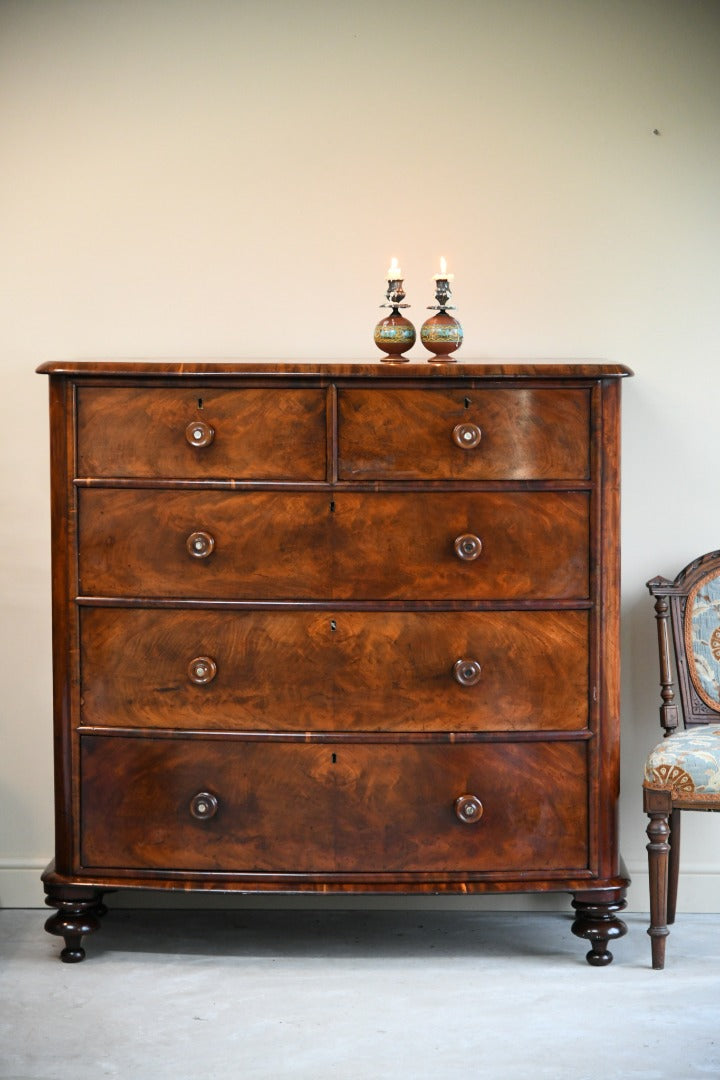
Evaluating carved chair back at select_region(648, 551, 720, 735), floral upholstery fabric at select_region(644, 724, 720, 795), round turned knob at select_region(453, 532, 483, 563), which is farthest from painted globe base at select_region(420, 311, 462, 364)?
floral upholstery fabric at select_region(644, 724, 720, 795)

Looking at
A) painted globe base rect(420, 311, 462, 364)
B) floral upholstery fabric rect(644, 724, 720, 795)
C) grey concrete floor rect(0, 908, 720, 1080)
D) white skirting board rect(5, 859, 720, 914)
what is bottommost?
grey concrete floor rect(0, 908, 720, 1080)

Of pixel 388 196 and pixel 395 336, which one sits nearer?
pixel 395 336

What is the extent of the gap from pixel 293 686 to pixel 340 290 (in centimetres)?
115

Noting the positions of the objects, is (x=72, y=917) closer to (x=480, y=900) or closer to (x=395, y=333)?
(x=480, y=900)

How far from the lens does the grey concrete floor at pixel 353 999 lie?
104 inches

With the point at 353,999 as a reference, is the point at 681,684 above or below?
above

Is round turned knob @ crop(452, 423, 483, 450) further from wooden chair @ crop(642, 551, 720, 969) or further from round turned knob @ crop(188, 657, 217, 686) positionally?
round turned knob @ crop(188, 657, 217, 686)

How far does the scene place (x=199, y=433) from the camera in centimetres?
299

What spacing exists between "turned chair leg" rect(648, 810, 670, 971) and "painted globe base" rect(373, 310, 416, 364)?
1.27 m

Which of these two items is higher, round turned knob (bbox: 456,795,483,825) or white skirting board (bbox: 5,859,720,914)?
round turned knob (bbox: 456,795,483,825)

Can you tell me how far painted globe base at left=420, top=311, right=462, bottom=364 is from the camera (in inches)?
122

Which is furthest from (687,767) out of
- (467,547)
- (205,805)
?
(205,805)

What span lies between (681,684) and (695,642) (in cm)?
12

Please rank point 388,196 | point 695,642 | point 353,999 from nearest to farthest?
point 353,999
point 695,642
point 388,196
